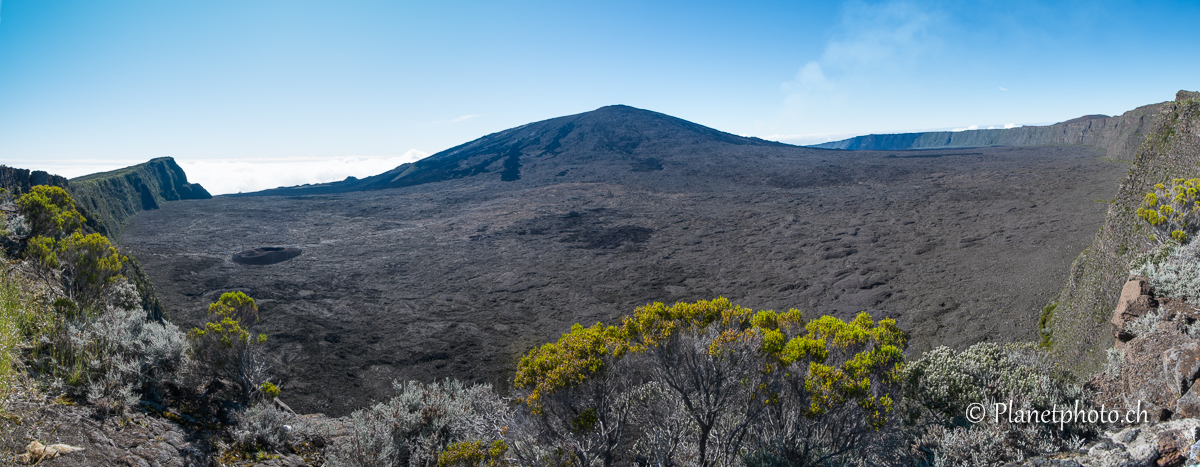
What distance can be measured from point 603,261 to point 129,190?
36968mm

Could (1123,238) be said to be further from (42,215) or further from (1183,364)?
(42,215)

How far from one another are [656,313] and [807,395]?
4.51 feet

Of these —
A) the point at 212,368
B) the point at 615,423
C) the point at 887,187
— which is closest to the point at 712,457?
the point at 615,423

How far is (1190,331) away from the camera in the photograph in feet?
13.2

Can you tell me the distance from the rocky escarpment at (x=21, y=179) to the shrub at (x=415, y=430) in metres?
9.15

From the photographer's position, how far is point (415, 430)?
17.7 feet

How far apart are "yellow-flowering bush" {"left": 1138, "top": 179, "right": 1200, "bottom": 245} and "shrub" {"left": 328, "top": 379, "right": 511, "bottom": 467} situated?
676 centimetres

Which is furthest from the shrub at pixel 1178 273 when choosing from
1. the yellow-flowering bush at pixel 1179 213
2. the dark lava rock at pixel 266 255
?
the dark lava rock at pixel 266 255

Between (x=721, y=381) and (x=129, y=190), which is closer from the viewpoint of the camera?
(x=721, y=381)

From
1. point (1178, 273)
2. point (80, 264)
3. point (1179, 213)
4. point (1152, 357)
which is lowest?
point (1152, 357)

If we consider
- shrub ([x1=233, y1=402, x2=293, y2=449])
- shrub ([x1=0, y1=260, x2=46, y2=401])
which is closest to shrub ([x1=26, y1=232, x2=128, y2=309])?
shrub ([x1=0, y1=260, x2=46, y2=401])

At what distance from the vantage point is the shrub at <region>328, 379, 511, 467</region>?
4.75 meters

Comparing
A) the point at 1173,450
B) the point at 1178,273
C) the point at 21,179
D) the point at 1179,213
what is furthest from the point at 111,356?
the point at 21,179

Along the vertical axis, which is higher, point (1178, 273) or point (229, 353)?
point (1178, 273)
